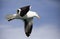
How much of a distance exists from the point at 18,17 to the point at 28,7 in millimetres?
127

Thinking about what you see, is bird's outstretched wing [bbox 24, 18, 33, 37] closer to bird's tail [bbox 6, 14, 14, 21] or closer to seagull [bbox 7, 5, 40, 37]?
seagull [bbox 7, 5, 40, 37]

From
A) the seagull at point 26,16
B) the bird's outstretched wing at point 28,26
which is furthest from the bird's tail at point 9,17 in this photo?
the bird's outstretched wing at point 28,26

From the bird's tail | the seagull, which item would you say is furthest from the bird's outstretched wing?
the bird's tail

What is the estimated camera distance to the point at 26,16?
4.64ft

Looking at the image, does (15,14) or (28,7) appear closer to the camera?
(28,7)

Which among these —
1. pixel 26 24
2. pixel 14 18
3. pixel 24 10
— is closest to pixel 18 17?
→ pixel 14 18

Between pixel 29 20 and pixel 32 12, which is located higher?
pixel 32 12

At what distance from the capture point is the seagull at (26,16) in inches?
51.2

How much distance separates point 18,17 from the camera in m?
1.41

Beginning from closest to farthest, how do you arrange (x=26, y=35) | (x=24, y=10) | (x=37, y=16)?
(x=24, y=10) → (x=37, y=16) → (x=26, y=35)

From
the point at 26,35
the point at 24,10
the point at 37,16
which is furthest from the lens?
the point at 26,35

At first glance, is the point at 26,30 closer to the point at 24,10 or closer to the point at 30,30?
the point at 30,30

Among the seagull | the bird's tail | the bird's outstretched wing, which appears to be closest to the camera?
the seagull

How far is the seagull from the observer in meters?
1.30
